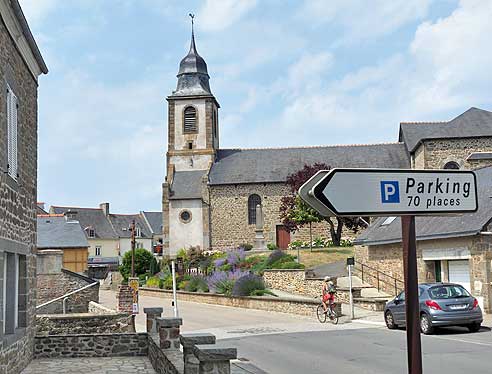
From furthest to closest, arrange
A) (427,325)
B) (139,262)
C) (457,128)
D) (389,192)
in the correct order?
(139,262) < (457,128) < (427,325) < (389,192)

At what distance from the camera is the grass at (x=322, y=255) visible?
122 ft

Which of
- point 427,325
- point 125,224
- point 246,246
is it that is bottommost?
point 427,325

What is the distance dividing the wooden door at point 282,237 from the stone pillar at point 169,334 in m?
41.7

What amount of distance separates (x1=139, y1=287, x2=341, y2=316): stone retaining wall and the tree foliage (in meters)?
13.2

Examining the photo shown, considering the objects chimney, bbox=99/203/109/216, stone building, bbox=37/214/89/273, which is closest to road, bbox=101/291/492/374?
stone building, bbox=37/214/89/273

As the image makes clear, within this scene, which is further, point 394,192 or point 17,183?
point 17,183

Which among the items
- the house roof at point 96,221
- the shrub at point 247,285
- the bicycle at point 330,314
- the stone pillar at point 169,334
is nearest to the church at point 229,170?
the shrub at point 247,285

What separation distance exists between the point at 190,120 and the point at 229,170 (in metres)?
6.16

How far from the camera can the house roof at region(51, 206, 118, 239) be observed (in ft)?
A: 253

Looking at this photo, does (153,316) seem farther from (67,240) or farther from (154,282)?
(154,282)

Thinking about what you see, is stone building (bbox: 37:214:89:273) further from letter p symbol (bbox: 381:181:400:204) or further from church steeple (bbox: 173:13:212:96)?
letter p symbol (bbox: 381:181:400:204)

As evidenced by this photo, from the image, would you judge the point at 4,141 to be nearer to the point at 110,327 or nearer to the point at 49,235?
the point at 110,327

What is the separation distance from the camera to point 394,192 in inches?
135

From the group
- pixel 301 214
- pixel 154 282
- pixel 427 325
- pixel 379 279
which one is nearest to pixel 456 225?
pixel 427 325
